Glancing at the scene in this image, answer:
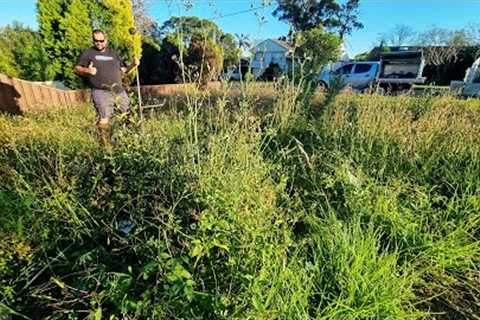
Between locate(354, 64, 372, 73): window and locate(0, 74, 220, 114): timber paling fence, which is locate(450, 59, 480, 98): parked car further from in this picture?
locate(0, 74, 220, 114): timber paling fence

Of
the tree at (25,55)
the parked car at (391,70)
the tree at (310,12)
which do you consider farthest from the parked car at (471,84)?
the tree at (310,12)

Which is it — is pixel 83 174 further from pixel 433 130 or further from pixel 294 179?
pixel 433 130

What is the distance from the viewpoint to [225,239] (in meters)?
1.51

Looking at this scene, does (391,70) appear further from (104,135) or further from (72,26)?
(104,135)

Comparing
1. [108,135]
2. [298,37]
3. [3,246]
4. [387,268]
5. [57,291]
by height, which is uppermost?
[298,37]

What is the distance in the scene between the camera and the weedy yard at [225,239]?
1420 mm

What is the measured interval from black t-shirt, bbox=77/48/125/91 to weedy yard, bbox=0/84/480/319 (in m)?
1.78

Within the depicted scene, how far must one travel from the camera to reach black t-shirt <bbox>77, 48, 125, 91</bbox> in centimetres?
430

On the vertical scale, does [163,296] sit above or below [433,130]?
below

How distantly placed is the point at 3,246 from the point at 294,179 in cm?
208

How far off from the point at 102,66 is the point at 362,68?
1637cm

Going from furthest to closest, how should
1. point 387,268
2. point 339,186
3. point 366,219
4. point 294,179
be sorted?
point 294,179 → point 339,186 → point 366,219 → point 387,268

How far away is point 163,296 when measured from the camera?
1.38 m

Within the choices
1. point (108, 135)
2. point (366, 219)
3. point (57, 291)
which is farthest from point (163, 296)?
point (108, 135)
